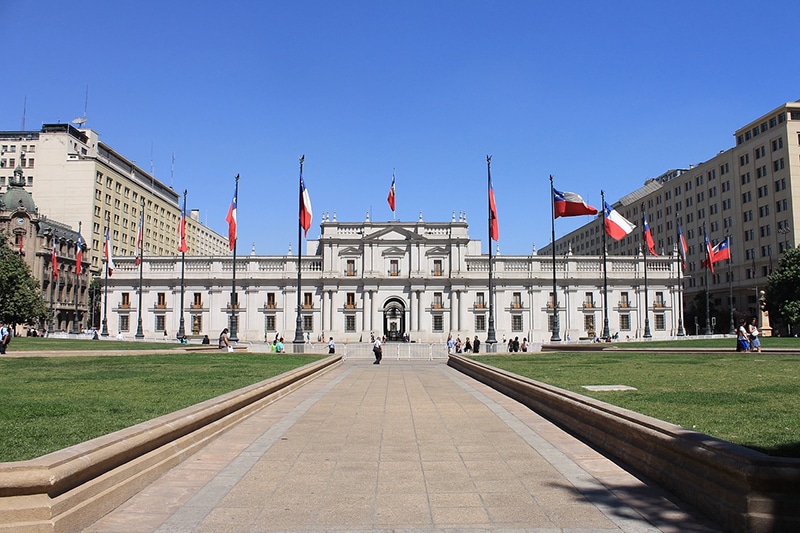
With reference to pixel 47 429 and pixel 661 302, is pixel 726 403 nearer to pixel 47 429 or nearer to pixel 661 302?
pixel 47 429

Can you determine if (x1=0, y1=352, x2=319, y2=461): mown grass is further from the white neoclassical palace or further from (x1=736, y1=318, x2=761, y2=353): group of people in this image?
the white neoclassical palace

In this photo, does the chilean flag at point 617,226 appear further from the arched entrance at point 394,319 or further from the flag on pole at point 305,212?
the arched entrance at point 394,319

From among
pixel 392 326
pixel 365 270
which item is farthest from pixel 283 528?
pixel 392 326

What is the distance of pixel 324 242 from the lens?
79688mm

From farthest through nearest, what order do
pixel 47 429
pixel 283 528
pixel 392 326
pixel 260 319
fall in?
1. pixel 392 326
2. pixel 260 319
3. pixel 47 429
4. pixel 283 528

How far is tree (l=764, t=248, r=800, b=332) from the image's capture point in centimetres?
5697

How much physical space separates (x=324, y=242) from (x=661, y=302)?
4227cm

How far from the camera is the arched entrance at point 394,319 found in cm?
8100

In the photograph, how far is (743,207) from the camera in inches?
Answer: 3137

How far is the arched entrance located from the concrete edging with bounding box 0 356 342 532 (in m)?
70.9

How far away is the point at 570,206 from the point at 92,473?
1387 inches

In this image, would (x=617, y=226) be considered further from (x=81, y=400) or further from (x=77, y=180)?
(x=77, y=180)

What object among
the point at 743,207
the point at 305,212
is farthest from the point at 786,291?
the point at 305,212

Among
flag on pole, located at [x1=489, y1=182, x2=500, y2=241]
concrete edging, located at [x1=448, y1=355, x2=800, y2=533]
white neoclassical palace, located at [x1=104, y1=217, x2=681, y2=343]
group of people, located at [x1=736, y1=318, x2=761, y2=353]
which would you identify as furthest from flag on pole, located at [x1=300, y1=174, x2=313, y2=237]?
white neoclassical palace, located at [x1=104, y1=217, x2=681, y2=343]
